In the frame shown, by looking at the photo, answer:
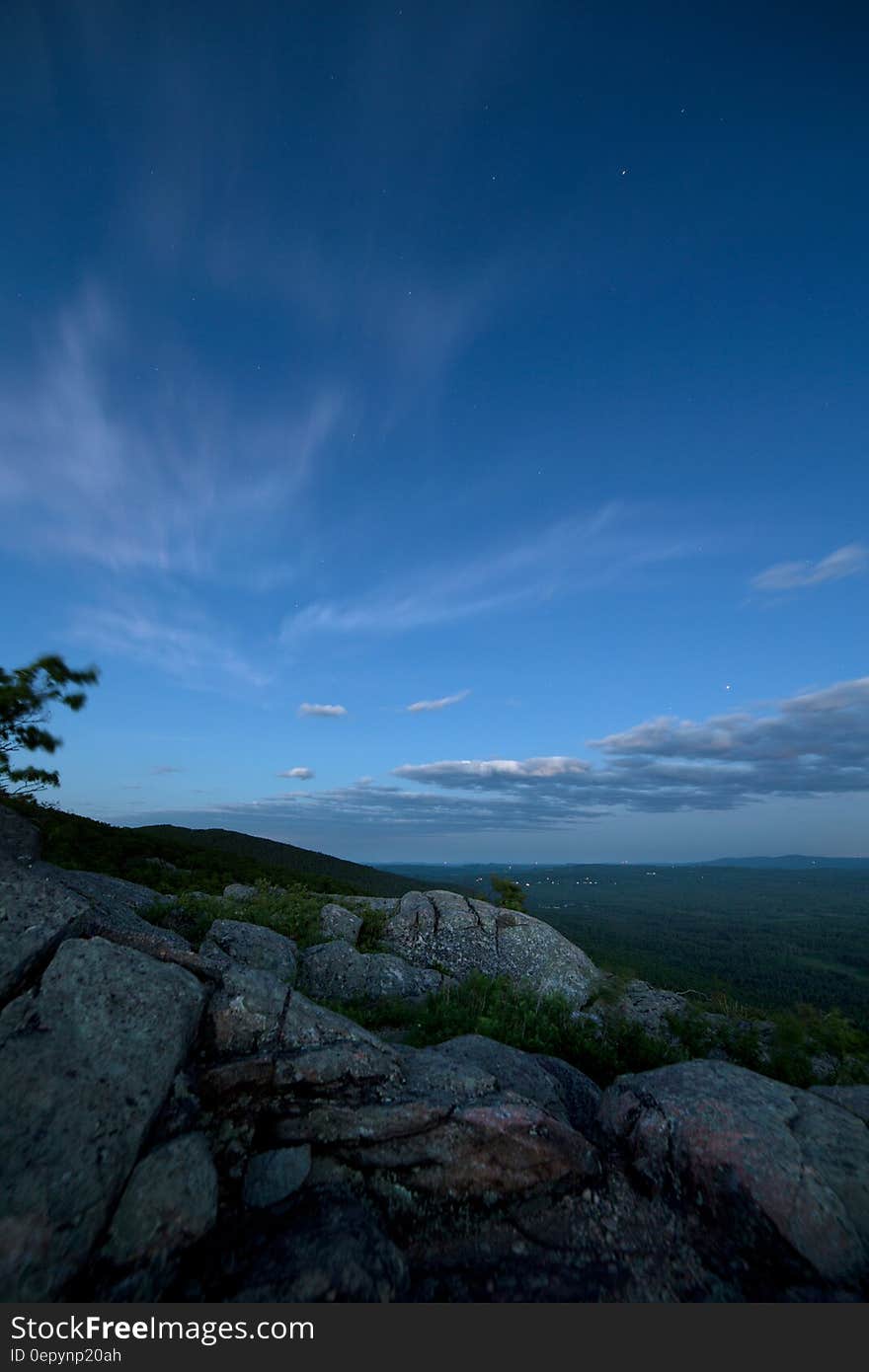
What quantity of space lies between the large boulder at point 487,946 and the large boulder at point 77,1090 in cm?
1620

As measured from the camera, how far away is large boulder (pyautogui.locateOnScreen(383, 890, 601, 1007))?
2247 centimetres

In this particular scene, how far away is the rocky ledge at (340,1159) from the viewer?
461cm

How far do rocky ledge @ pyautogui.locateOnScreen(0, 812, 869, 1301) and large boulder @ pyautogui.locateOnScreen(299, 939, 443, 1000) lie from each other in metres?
7.65

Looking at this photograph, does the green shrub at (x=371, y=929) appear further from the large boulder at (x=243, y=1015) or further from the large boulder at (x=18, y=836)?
the large boulder at (x=243, y=1015)

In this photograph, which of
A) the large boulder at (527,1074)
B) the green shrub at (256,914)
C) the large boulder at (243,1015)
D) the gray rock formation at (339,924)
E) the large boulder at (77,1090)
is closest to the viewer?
the large boulder at (77,1090)

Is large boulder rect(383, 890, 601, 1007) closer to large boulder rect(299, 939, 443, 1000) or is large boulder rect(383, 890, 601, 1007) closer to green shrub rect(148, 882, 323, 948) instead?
large boulder rect(299, 939, 443, 1000)

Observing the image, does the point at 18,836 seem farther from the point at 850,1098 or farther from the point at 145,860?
the point at 145,860

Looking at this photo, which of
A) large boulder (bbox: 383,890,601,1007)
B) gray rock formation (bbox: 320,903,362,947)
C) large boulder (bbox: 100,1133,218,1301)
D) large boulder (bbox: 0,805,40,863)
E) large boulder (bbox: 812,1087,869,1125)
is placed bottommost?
large boulder (bbox: 383,890,601,1007)

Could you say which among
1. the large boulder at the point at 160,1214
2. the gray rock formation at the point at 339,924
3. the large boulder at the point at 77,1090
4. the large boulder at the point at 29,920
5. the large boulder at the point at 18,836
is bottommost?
the gray rock formation at the point at 339,924

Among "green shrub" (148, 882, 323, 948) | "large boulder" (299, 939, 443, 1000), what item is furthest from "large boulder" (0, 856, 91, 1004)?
"large boulder" (299, 939, 443, 1000)

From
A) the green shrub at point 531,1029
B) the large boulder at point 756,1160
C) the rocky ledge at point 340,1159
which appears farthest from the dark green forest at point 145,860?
the large boulder at point 756,1160

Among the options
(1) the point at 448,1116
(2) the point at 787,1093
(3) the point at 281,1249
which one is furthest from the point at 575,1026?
(3) the point at 281,1249

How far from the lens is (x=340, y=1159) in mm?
6207

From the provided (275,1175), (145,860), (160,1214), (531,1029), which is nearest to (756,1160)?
(531,1029)
